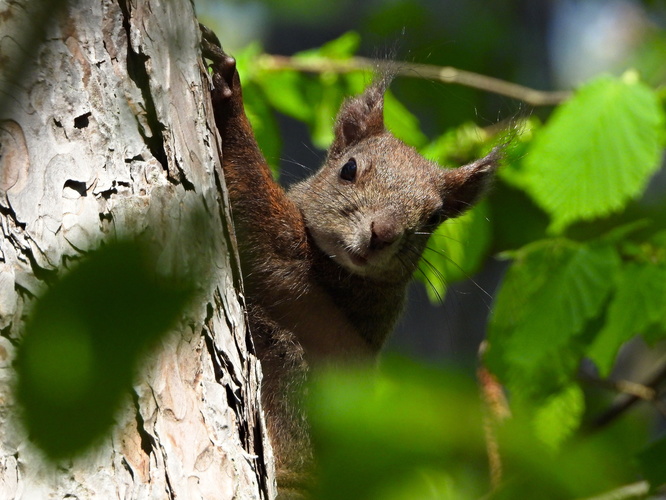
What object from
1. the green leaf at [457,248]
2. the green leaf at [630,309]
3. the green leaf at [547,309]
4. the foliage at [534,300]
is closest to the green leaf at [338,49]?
the foliage at [534,300]

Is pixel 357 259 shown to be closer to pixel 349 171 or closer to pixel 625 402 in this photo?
pixel 349 171

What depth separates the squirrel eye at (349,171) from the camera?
2.64m

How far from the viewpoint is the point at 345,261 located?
94.8 inches

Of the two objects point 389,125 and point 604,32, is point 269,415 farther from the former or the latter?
point 604,32

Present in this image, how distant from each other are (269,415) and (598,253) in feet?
3.58

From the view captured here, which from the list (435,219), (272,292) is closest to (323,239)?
(272,292)

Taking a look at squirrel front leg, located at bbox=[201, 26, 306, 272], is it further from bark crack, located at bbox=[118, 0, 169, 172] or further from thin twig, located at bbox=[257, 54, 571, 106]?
thin twig, located at bbox=[257, 54, 571, 106]

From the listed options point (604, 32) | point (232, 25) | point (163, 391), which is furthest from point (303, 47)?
point (163, 391)

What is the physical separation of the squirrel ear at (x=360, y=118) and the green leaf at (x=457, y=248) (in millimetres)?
462

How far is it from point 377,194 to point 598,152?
736 millimetres

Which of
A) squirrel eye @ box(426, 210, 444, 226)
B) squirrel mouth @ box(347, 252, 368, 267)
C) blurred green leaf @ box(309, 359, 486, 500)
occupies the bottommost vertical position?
blurred green leaf @ box(309, 359, 486, 500)

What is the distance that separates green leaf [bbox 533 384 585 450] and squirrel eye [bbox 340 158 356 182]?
3.33ft

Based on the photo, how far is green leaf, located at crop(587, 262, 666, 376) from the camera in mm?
2205

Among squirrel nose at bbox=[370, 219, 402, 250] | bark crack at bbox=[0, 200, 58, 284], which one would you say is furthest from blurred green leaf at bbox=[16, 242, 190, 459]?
squirrel nose at bbox=[370, 219, 402, 250]
